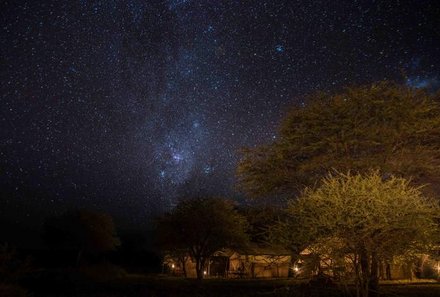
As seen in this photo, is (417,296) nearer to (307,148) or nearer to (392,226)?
(307,148)

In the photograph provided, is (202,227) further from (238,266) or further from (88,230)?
(88,230)

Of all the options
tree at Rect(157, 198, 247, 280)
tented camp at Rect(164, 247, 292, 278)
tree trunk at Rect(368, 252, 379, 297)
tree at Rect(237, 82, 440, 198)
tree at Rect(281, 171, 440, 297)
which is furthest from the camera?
tented camp at Rect(164, 247, 292, 278)

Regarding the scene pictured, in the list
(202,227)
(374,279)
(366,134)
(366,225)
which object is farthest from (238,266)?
(366,225)

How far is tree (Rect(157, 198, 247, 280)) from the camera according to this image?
39.3 m

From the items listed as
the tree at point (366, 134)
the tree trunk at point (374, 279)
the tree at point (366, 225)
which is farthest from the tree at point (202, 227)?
the tree at point (366, 225)

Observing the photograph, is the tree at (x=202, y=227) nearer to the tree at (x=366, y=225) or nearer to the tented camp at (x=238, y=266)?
the tented camp at (x=238, y=266)

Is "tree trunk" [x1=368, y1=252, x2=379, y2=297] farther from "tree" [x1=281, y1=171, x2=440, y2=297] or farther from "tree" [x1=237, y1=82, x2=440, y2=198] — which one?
"tree" [x1=237, y1=82, x2=440, y2=198]

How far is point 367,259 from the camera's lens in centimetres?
1463

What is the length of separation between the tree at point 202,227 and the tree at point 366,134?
13427mm

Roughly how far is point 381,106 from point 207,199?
2137 centimetres

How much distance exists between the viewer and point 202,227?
130 feet

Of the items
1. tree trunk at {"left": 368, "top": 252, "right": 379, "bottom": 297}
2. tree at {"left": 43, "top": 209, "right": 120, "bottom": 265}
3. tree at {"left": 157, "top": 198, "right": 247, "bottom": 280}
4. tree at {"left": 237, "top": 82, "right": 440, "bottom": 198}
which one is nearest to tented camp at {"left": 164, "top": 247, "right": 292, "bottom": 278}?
tree at {"left": 157, "top": 198, "right": 247, "bottom": 280}

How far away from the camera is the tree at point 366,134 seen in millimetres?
26062

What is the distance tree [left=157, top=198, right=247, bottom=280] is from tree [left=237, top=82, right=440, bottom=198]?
44.1 feet
